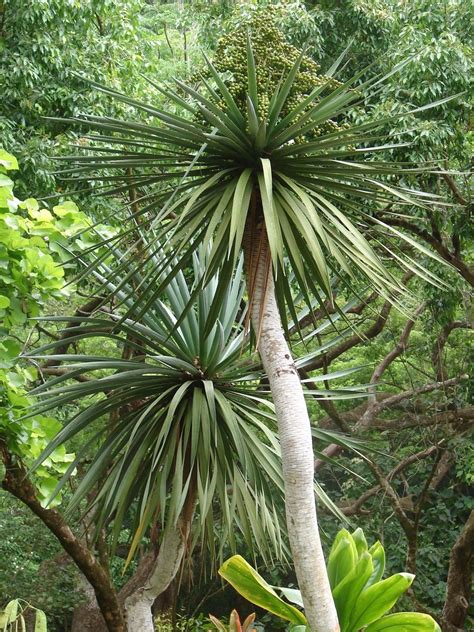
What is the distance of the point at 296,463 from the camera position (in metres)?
2.73

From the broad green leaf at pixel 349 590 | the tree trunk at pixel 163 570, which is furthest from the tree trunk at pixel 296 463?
the tree trunk at pixel 163 570

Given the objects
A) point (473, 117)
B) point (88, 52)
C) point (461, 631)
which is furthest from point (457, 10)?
point (461, 631)

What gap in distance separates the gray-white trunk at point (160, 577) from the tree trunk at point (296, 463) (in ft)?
3.70

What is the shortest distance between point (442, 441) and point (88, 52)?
4.31 meters

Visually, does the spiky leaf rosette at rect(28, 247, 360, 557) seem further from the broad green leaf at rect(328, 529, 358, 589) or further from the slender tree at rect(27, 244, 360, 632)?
the broad green leaf at rect(328, 529, 358, 589)

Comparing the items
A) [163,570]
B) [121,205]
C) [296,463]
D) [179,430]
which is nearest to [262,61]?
[296,463]

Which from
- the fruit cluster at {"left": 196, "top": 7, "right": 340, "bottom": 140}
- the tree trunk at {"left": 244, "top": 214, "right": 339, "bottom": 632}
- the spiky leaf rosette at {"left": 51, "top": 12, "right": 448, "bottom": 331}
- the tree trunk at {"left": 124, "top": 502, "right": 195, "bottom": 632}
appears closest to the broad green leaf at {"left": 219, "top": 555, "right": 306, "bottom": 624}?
the tree trunk at {"left": 124, "top": 502, "right": 195, "bottom": 632}

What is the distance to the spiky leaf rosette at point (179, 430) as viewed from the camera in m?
3.83

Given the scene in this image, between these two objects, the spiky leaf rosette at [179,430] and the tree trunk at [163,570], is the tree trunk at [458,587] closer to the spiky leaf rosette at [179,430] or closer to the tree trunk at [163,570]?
the spiky leaf rosette at [179,430]

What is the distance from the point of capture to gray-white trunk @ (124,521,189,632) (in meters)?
4.00

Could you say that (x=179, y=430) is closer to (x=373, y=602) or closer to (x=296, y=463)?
(x=373, y=602)

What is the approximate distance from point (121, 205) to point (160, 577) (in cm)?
309

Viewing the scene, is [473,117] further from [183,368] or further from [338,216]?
[338,216]

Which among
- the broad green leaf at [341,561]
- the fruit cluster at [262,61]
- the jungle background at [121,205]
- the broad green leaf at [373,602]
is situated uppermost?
the jungle background at [121,205]
